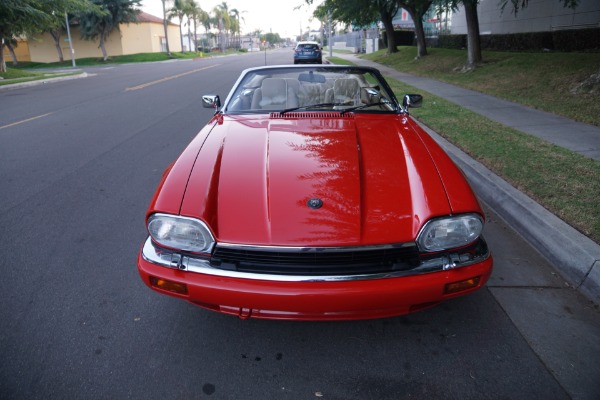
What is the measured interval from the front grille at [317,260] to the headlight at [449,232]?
92mm

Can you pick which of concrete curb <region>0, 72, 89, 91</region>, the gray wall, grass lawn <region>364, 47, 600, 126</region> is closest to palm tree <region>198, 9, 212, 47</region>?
concrete curb <region>0, 72, 89, 91</region>

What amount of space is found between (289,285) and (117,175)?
13.4ft

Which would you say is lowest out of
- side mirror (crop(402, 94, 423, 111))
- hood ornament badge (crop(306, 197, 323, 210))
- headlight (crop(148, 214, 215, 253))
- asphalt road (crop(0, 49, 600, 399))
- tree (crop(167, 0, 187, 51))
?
asphalt road (crop(0, 49, 600, 399))

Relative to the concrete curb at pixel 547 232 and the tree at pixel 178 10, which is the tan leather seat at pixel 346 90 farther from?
the tree at pixel 178 10

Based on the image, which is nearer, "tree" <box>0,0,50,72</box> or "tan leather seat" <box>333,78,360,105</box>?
"tan leather seat" <box>333,78,360,105</box>

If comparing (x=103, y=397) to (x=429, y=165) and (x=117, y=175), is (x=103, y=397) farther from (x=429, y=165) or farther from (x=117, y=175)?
(x=117, y=175)

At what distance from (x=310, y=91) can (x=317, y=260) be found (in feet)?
7.22

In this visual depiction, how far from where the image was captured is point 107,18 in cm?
4500

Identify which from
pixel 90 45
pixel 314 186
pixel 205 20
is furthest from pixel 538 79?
pixel 205 20

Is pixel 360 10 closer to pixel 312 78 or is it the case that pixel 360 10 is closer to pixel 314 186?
pixel 312 78

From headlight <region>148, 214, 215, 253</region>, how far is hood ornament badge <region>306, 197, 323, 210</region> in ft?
1.74

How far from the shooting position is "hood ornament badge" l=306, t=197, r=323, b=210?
7.42 feet

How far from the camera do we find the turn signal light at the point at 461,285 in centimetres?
217

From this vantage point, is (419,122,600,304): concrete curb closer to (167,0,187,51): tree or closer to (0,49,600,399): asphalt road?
(0,49,600,399): asphalt road
